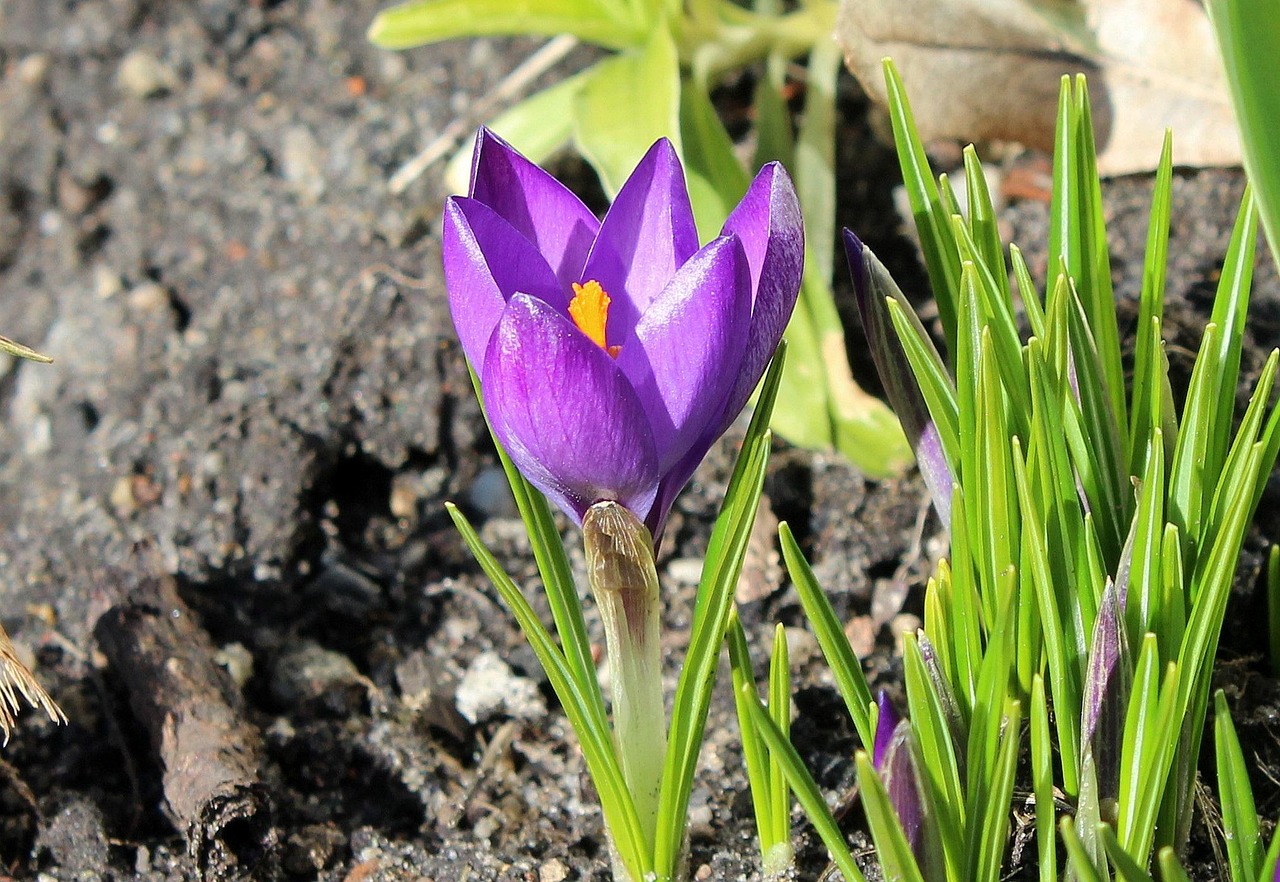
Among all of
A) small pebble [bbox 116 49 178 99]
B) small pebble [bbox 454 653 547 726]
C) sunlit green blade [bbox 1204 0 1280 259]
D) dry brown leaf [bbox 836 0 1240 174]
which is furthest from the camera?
small pebble [bbox 116 49 178 99]

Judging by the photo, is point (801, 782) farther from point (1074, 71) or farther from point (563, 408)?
point (1074, 71)

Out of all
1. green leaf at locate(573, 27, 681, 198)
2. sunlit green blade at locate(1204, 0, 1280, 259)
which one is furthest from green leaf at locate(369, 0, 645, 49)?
sunlit green blade at locate(1204, 0, 1280, 259)

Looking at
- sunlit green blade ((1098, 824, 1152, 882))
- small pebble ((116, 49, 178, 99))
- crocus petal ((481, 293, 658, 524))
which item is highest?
small pebble ((116, 49, 178, 99))

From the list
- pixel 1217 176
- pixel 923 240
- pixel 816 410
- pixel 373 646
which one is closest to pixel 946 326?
pixel 923 240

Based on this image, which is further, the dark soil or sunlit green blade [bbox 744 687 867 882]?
the dark soil

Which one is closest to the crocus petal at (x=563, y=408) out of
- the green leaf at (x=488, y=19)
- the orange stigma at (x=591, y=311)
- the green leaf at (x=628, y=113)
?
the orange stigma at (x=591, y=311)

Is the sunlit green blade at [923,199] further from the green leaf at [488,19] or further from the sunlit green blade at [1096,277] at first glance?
the green leaf at [488,19]

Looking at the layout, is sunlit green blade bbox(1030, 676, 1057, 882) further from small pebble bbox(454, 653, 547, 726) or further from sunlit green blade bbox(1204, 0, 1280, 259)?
small pebble bbox(454, 653, 547, 726)
